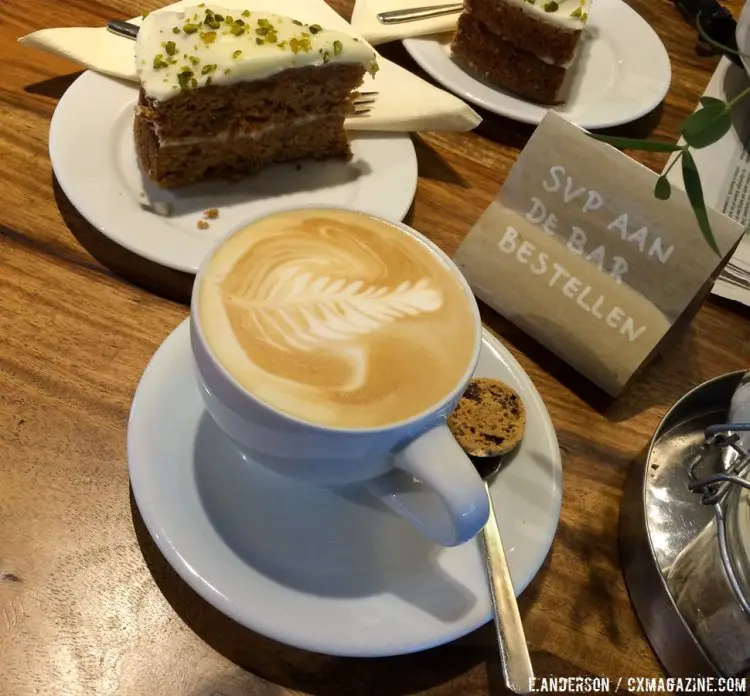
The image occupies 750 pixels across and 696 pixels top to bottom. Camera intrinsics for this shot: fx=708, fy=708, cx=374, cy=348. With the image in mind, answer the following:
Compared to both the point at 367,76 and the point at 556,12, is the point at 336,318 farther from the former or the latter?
the point at 556,12

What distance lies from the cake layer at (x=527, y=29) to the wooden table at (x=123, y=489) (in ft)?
1.22

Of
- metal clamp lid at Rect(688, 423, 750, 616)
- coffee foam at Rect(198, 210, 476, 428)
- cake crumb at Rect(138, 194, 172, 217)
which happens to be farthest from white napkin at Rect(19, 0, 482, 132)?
metal clamp lid at Rect(688, 423, 750, 616)

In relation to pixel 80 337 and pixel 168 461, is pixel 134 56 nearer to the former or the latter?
pixel 80 337

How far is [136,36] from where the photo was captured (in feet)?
3.46

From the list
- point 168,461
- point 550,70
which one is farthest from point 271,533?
point 550,70

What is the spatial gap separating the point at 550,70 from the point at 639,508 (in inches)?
32.2

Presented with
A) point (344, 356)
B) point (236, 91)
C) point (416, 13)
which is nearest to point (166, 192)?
point (236, 91)

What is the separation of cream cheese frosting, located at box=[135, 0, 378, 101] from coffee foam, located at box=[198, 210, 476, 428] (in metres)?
0.40

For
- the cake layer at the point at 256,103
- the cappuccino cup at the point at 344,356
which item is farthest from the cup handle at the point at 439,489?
the cake layer at the point at 256,103

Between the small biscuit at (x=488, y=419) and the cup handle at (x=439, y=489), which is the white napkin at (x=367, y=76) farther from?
the cup handle at (x=439, y=489)

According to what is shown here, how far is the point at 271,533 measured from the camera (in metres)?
0.62

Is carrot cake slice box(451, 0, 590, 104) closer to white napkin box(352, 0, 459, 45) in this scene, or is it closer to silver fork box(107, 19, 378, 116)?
white napkin box(352, 0, 459, 45)

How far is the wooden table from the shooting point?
0.60 meters

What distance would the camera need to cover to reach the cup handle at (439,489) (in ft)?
1.67
